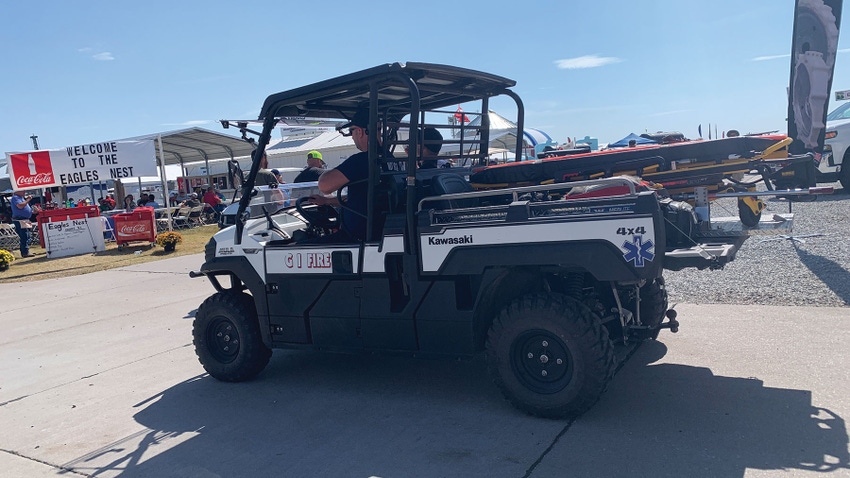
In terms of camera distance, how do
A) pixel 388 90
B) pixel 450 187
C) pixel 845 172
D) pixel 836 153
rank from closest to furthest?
pixel 450 187, pixel 388 90, pixel 836 153, pixel 845 172

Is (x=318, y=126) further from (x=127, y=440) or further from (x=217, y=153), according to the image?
(x=217, y=153)

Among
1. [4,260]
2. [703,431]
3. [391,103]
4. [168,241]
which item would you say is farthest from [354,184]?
[4,260]

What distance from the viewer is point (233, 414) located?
4.74 m

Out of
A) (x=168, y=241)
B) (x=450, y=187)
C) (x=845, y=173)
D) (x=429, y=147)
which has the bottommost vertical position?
(x=168, y=241)

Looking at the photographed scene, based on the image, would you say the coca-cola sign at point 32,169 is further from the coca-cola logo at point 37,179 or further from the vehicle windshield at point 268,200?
the vehicle windshield at point 268,200

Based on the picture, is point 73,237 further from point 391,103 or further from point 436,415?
point 436,415

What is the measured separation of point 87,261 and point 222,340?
11.5 metres

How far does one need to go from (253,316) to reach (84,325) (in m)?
4.17

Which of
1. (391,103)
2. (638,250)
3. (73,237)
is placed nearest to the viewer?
(638,250)

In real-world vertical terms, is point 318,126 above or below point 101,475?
above

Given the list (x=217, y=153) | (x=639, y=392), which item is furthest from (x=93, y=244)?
(x=639, y=392)

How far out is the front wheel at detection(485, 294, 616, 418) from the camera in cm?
388

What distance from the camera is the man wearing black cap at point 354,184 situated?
4.72 meters

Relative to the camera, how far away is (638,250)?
145 inches
